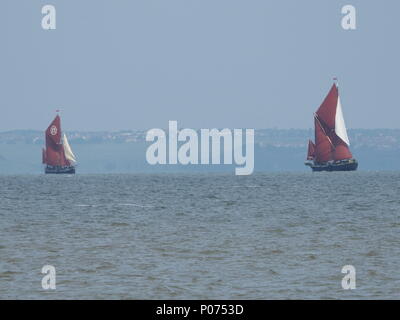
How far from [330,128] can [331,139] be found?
5.12 metres

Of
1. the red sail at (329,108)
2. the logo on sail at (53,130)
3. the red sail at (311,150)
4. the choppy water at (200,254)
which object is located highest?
the red sail at (329,108)

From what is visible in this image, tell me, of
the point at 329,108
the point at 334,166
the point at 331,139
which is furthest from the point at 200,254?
the point at 334,166

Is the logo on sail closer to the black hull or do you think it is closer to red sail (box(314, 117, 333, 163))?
the black hull

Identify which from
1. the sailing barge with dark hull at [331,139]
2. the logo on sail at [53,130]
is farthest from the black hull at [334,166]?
the logo on sail at [53,130]

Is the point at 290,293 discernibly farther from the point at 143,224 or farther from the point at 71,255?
the point at 143,224

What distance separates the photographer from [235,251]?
34.5m

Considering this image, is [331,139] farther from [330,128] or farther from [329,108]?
[329,108]

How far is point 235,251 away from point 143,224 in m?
15.0

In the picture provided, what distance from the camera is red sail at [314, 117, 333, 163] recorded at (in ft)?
533

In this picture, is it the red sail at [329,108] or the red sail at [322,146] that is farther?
the red sail at [322,146]

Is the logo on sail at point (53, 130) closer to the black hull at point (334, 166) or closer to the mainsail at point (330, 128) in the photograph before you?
the black hull at point (334, 166)

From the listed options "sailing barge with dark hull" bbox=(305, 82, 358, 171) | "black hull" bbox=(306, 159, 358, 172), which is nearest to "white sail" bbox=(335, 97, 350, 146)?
"sailing barge with dark hull" bbox=(305, 82, 358, 171)

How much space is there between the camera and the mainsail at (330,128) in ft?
522
